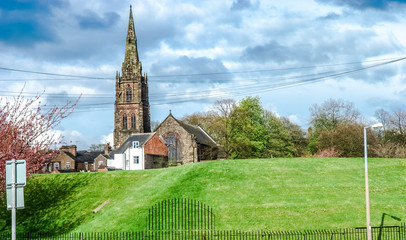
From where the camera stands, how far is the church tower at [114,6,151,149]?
108 meters

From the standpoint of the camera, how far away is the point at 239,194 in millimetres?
32750

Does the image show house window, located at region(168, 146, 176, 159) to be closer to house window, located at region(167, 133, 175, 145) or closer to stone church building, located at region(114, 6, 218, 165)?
house window, located at region(167, 133, 175, 145)

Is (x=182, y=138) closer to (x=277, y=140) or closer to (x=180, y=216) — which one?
(x=277, y=140)

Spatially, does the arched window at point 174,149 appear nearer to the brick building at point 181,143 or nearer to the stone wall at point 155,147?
the brick building at point 181,143

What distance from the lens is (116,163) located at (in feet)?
277

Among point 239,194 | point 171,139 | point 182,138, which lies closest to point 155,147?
point 171,139

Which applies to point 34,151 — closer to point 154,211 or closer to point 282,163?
point 154,211

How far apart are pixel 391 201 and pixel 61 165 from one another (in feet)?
308

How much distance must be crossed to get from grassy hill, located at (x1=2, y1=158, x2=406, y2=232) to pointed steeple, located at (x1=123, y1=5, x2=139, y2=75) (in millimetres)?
73120

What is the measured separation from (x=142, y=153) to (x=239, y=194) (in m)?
49.2

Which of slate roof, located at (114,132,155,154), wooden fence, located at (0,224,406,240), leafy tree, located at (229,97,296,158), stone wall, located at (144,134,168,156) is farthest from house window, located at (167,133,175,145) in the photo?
wooden fence, located at (0,224,406,240)

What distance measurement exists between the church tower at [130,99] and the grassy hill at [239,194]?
6453 centimetres

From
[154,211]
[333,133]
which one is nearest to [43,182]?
[154,211]

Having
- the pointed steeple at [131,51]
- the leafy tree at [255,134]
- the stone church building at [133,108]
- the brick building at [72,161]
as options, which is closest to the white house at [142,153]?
the stone church building at [133,108]
